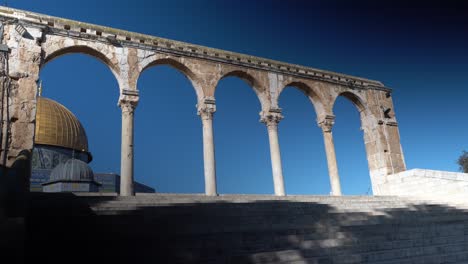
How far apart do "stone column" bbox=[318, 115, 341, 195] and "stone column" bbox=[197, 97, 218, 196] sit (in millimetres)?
5824

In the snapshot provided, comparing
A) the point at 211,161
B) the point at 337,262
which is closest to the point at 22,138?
the point at 211,161

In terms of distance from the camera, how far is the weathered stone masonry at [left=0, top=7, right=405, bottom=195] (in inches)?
434

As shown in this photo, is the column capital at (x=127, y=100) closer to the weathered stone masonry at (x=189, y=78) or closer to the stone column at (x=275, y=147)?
the weathered stone masonry at (x=189, y=78)

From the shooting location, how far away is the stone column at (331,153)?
15.5 m

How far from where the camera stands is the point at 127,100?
1276 cm

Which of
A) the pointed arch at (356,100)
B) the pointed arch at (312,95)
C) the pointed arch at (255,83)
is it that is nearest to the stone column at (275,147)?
the pointed arch at (255,83)

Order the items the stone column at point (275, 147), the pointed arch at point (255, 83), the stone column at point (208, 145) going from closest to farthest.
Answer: the stone column at point (208, 145) → the stone column at point (275, 147) → the pointed arch at point (255, 83)

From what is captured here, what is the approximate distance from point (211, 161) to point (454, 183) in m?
9.23

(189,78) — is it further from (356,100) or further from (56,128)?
(56,128)

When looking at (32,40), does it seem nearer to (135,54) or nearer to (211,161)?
(135,54)

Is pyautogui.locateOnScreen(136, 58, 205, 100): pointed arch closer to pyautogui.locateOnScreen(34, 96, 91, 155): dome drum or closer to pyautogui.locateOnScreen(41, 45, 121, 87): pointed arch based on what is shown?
pyautogui.locateOnScreen(41, 45, 121, 87): pointed arch

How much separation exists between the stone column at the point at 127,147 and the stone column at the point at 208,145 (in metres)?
2.77

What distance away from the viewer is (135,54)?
44.2 ft

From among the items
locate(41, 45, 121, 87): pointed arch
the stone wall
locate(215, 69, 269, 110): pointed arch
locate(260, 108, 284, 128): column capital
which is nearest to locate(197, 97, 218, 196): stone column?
locate(215, 69, 269, 110): pointed arch
